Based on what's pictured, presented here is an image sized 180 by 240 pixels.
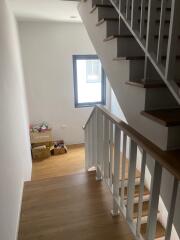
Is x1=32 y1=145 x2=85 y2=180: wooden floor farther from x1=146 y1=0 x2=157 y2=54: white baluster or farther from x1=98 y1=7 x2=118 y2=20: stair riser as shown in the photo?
x1=146 y1=0 x2=157 y2=54: white baluster

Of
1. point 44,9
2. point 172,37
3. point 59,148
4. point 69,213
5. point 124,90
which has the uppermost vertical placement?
point 44,9

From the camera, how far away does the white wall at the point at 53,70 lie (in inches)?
189

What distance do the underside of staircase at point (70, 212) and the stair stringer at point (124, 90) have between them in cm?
101

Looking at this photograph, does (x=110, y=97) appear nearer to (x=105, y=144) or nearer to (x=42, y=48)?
(x=42, y=48)

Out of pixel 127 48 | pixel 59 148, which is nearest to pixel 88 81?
pixel 59 148

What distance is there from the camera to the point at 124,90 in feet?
5.94

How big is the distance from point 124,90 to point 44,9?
2.69 m

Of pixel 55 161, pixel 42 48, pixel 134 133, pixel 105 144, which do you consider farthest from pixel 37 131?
pixel 134 133

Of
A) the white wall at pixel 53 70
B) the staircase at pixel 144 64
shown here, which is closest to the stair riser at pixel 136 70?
Result: the staircase at pixel 144 64

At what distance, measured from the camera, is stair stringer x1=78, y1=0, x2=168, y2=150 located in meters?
1.40

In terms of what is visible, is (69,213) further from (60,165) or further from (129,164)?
(60,165)

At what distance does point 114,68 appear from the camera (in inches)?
77.4

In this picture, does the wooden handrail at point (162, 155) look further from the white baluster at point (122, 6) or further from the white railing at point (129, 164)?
the white baluster at point (122, 6)

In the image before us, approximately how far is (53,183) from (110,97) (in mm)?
3376
